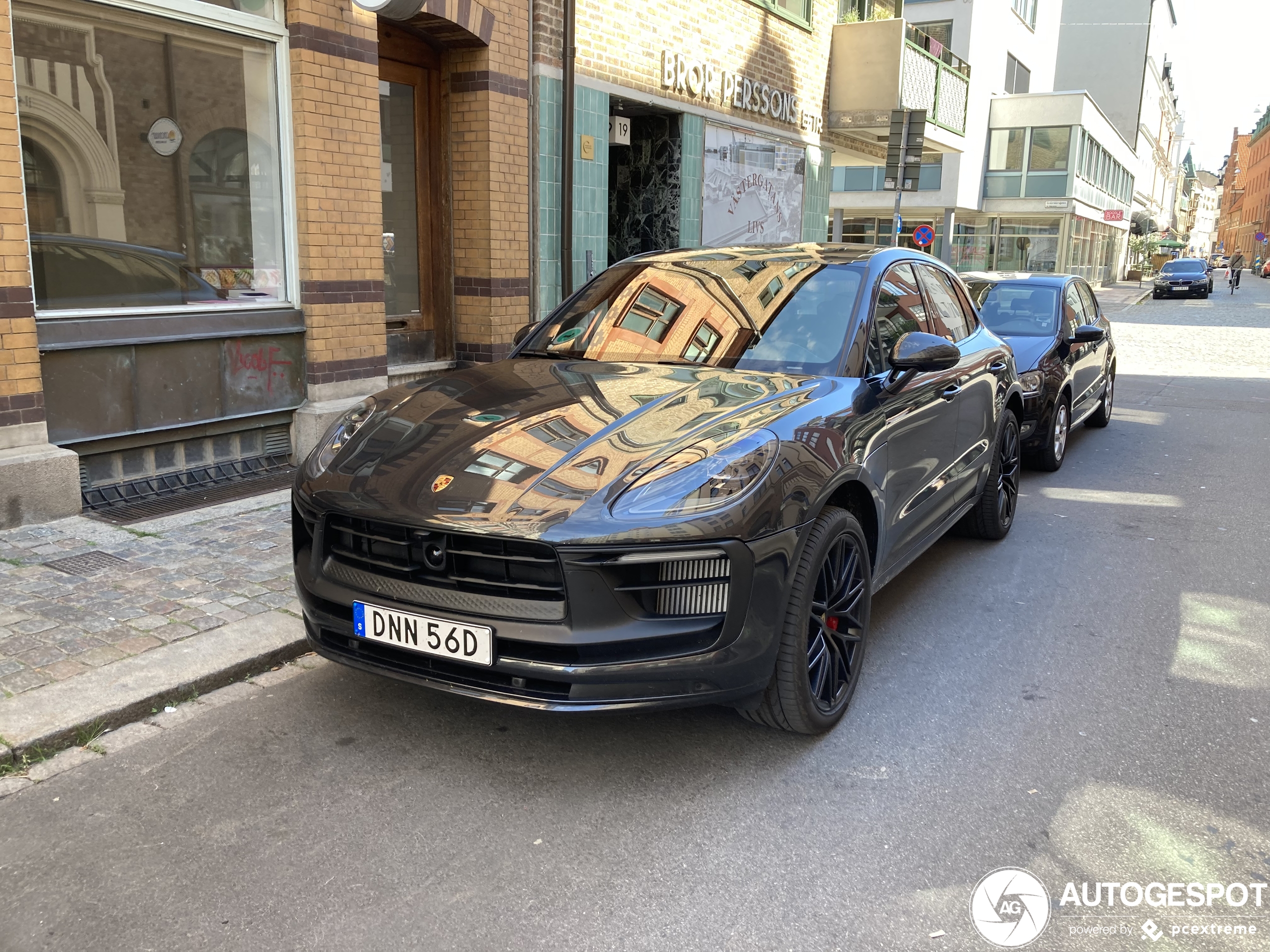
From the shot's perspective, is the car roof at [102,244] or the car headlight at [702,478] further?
the car roof at [102,244]

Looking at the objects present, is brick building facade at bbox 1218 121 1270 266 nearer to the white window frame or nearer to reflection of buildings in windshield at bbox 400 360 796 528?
the white window frame

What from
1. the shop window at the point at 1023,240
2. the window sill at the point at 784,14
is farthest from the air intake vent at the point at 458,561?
the shop window at the point at 1023,240

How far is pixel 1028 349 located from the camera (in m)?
8.66

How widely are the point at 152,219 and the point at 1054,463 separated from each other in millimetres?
7229

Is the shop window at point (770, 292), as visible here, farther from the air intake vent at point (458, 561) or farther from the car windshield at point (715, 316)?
the air intake vent at point (458, 561)

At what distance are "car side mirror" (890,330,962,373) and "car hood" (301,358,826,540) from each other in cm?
39

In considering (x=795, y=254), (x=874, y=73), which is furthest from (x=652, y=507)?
(x=874, y=73)

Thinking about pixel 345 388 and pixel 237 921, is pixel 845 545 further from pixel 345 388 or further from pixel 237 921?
pixel 345 388

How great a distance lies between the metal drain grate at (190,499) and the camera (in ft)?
20.6

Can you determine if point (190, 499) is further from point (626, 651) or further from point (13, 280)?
point (626, 651)

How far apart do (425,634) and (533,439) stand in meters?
0.75

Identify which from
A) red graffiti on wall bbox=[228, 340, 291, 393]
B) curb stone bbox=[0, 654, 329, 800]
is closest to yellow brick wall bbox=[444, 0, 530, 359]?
red graffiti on wall bbox=[228, 340, 291, 393]

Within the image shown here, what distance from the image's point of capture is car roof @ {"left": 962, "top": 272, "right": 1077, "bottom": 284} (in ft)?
31.9

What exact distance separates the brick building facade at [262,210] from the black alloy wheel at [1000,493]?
4.64 meters
